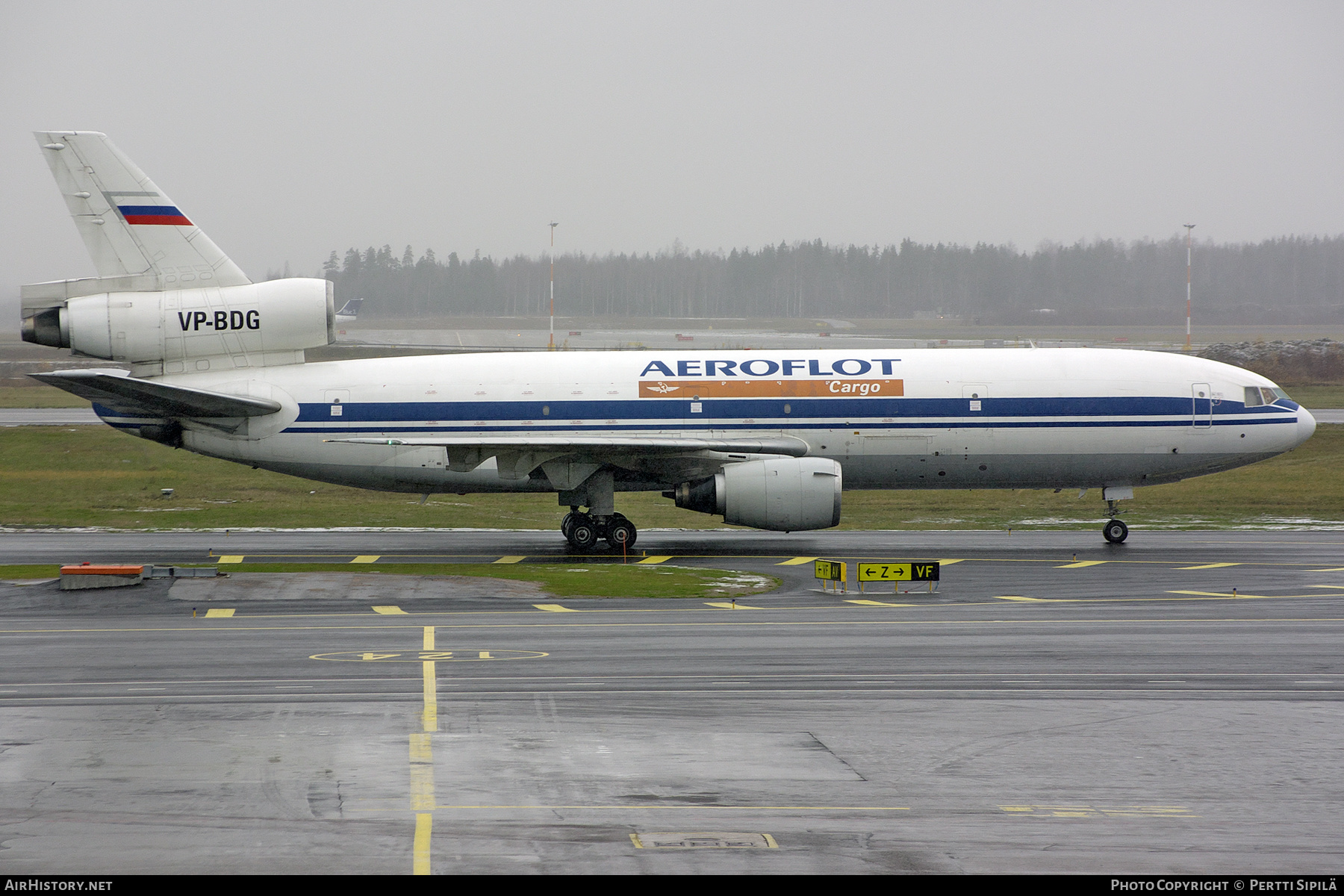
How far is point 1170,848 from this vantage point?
901 centimetres

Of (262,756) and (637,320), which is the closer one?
(262,756)

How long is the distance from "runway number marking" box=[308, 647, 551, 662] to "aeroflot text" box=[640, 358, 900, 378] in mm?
13266

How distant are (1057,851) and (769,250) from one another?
123 meters

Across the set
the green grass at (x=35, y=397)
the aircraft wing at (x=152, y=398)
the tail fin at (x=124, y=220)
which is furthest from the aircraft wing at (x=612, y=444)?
the green grass at (x=35, y=397)

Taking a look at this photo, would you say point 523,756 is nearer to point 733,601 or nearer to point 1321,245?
point 733,601

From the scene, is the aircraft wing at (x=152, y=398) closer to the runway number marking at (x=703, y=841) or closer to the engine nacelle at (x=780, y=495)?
the engine nacelle at (x=780, y=495)

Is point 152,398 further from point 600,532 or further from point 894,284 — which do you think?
point 894,284

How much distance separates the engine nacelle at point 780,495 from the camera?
2683 cm

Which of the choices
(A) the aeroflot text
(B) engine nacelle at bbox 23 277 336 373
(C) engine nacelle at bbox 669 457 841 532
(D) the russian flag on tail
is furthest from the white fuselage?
(D) the russian flag on tail

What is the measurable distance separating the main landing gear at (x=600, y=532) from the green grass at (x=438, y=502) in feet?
24.0

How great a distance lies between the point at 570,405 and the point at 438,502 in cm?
1416

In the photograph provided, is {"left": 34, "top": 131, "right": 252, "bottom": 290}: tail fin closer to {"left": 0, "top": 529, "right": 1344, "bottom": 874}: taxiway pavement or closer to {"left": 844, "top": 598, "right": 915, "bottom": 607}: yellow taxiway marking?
{"left": 0, "top": 529, "right": 1344, "bottom": 874}: taxiway pavement

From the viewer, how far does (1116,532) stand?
30.0 meters
